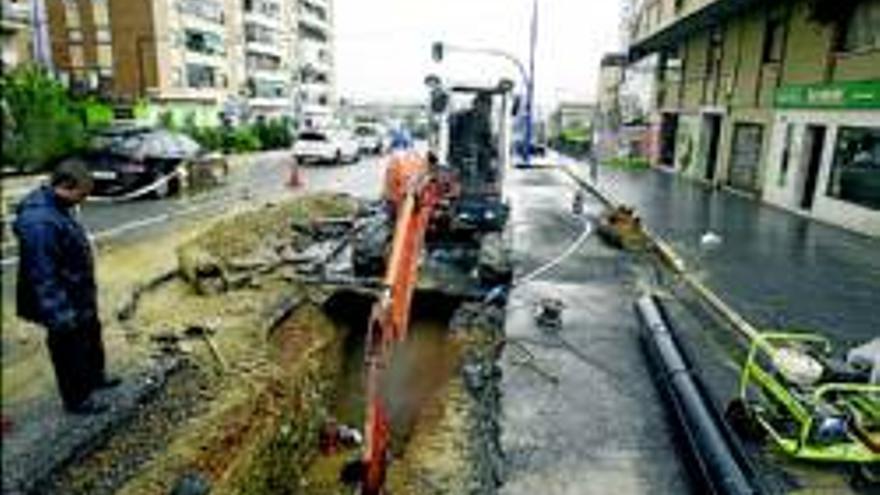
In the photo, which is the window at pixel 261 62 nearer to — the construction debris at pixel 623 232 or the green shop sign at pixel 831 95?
the green shop sign at pixel 831 95

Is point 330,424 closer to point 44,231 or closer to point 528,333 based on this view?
point 528,333

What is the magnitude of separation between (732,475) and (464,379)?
10.4 ft

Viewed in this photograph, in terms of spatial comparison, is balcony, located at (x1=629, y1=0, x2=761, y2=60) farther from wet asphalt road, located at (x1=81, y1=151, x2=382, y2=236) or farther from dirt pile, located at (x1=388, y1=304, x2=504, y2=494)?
dirt pile, located at (x1=388, y1=304, x2=504, y2=494)

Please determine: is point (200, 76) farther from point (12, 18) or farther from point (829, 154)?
point (12, 18)

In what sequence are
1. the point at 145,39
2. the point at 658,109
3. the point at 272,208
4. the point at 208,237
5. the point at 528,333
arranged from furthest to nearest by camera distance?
1. the point at 145,39
2. the point at 658,109
3. the point at 272,208
4. the point at 208,237
5. the point at 528,333

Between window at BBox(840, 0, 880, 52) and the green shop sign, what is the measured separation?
2.89ft

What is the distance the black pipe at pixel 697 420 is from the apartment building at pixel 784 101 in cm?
1006

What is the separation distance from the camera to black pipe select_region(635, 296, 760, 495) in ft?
15.3

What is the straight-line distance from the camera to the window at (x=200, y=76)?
4938 cm

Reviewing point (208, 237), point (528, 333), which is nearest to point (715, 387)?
point (528, 333)

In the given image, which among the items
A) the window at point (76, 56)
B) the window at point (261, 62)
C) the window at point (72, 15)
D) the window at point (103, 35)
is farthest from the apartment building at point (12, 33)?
the window at point (76, 56)

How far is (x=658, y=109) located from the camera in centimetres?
3350

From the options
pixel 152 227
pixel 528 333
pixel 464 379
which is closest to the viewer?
pixel 464 379

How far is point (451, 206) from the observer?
1197 cm
